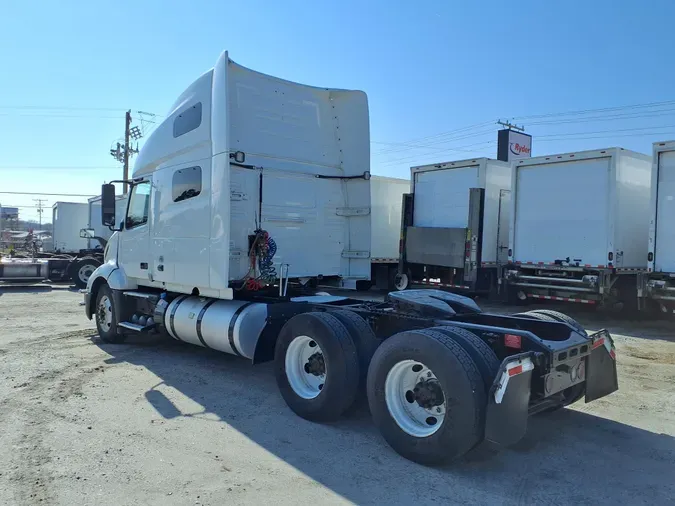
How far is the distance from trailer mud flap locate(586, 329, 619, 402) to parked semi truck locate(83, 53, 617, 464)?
0.06 feet

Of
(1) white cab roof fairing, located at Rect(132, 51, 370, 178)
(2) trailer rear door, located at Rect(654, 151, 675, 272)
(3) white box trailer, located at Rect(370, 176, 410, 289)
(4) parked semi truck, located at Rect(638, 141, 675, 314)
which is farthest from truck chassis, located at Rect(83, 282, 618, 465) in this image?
(3) white box trailer, located at Rect(370, 176, 410, 289)

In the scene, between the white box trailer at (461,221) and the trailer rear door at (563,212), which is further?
the white box trailer at (461,221)

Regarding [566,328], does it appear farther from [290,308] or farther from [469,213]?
[469,213]

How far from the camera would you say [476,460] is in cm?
415

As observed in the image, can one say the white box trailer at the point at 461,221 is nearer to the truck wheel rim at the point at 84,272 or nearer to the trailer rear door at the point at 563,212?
the trailer rear door at the point at 563,212

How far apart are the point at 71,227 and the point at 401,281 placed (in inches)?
630

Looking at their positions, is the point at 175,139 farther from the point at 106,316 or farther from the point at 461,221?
the point at 461,221

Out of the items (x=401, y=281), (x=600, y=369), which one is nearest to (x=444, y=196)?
(x=401, y=281)

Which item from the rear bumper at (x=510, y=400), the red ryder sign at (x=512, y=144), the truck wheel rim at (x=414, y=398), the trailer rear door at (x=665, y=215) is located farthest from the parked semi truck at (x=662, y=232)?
the red ryder sign at (x=512, y=144)

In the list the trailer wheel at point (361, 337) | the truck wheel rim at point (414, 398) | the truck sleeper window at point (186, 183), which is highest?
the truck sleeper window at point (186, 183)

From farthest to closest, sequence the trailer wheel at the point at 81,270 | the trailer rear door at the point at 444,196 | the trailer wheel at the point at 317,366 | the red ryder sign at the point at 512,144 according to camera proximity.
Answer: the red ryder sign at the point at 512,144 → the trailer wheel at the point at 81,270 → the trailer rear door at the point at 444,196 → the trailer wheel at the point at 317,366

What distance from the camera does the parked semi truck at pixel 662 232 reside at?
33.7ft

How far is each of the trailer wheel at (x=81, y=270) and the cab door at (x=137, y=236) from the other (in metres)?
12.4

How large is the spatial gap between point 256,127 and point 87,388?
3.78 m
